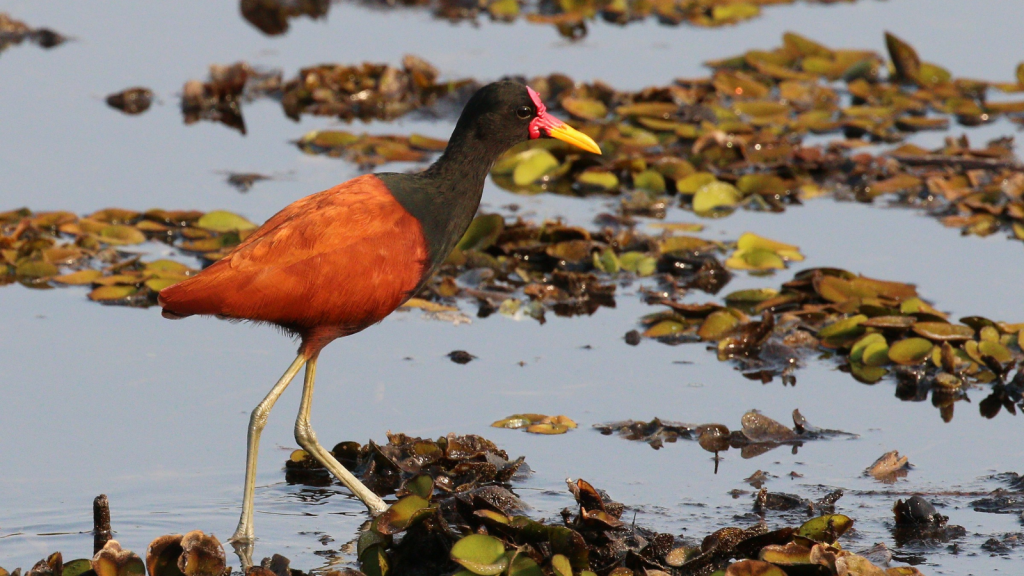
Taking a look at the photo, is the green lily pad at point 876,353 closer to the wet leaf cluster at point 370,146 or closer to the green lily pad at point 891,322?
the green lily pad at point 891,322

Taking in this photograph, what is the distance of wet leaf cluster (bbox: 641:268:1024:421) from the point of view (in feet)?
23.8

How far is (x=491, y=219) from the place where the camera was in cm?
875

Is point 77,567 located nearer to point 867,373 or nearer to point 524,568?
point 524,568

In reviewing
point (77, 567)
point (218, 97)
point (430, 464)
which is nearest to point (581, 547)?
point (430, 464)

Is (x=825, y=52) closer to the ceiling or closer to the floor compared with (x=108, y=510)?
closer to the ceiling

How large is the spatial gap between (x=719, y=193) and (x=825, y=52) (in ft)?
12.2

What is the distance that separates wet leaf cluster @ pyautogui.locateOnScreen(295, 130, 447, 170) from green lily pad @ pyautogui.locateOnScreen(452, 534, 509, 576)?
6.15m

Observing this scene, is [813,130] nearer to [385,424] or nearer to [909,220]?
[909,220]

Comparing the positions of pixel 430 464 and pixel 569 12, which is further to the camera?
pixel 569 12

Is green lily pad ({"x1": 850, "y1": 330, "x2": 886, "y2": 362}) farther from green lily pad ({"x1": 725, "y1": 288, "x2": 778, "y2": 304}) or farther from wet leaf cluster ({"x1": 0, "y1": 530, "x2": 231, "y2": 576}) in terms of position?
wet leaf cluster ({"x1": 0, "y1": 530, "x2": 231, "y2": 576})

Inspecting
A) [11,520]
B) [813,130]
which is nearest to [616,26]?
[813,130]

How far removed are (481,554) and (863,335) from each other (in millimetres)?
3578

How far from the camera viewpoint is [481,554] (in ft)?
15.6

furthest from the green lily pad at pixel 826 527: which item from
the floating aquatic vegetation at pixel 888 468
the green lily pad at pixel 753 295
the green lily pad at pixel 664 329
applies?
the green lily pad at pixel 753 295
